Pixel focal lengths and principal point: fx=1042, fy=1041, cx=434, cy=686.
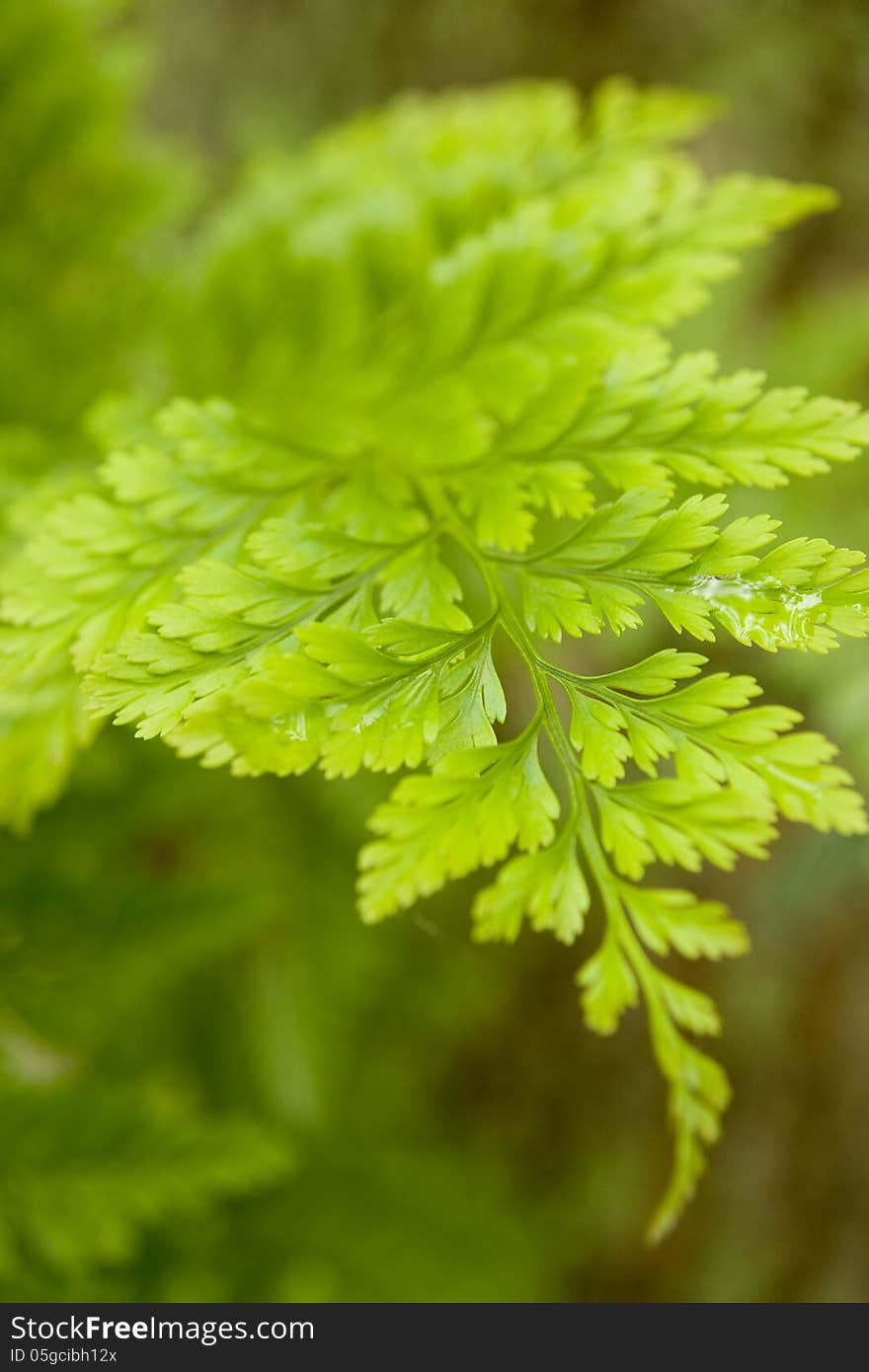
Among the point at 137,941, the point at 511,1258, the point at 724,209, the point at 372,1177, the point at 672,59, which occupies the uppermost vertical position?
the point at 672,59

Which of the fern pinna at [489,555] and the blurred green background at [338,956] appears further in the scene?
the blurred green background at [338,956]

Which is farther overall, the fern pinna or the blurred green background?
the blurred green background

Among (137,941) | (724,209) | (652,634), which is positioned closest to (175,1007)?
(137,941)

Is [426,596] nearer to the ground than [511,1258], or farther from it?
farther from it
